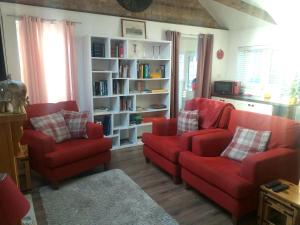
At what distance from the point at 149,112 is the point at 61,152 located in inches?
85.1

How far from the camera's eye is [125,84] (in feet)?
12.9

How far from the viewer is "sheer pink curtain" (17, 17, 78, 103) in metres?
3.25

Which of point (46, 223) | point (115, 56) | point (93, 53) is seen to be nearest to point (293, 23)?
point (115, 56)

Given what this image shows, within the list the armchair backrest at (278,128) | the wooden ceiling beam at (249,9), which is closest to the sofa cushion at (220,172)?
the armchair backrest at (278,128)

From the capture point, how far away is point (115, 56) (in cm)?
380

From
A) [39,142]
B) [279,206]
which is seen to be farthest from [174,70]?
[279,206]

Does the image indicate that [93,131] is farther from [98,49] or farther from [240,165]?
[240,165]

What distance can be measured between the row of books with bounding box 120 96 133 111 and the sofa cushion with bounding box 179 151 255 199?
168 cm

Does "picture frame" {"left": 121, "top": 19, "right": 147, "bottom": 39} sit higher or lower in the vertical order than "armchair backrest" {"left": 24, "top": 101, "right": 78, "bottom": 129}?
higher

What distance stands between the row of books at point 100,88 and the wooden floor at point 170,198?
1.10 meters

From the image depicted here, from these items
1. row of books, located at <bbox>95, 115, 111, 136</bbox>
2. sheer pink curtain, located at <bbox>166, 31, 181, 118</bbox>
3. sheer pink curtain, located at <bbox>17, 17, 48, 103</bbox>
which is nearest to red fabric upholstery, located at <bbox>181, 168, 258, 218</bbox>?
row of books, located at <bbox>95, 115, 111, 136</bbox>

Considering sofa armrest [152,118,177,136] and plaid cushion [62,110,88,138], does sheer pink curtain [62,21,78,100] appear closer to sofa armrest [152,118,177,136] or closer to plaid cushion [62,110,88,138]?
plaid cushion [62,110,88,138]

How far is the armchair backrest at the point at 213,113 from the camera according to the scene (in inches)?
121

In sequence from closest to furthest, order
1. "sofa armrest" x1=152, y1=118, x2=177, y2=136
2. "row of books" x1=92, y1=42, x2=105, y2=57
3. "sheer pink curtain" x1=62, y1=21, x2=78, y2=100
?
"sofa armrest" x1=152, y1=118, x2=177, y2=136
"sheer pink curtain" x1=62, y1=21, x2=78, y2=100
"row of books" x1=92, y1=42, x2=105, y2=57
